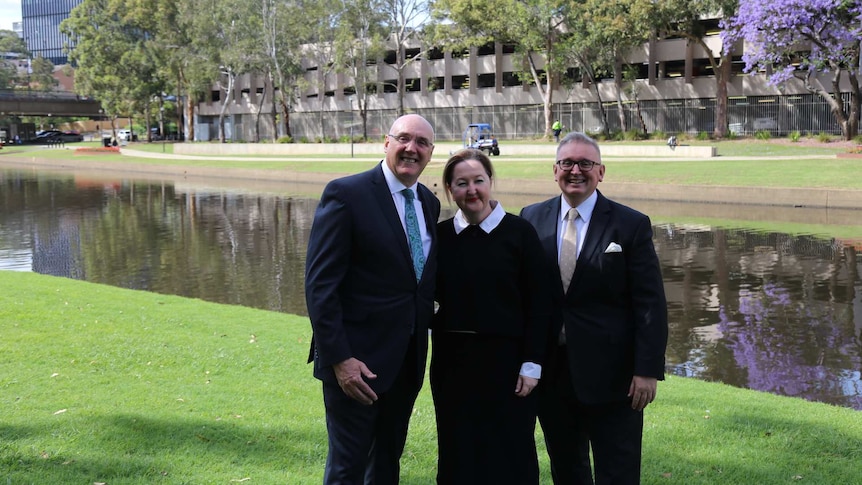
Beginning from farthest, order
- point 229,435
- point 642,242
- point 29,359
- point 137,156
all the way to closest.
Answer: point 137,156 → point 29,359 → point 229,435 → point 642,242

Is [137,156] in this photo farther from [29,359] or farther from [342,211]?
[342,211]

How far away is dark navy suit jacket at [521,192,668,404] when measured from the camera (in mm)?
4242

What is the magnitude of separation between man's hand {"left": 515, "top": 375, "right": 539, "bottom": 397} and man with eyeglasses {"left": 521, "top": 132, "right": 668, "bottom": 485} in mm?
218

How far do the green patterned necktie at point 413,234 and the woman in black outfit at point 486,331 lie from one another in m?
0.12

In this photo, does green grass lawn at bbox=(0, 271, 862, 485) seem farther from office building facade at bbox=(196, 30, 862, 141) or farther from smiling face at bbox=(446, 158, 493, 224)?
office building facade at bbox=(196, 30, 862, 141)

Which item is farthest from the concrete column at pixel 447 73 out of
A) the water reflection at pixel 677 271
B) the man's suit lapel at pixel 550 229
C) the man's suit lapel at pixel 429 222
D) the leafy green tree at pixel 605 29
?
the man's suit lapel at pixel 429 222

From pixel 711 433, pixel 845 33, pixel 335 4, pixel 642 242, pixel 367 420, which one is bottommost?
pixel 711 433

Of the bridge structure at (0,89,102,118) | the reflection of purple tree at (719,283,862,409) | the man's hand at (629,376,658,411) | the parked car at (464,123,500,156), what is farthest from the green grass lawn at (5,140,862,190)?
the bridge structure at (0,89,102,118)

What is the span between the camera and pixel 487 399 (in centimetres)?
425

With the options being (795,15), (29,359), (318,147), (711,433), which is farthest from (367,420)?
(318,147)

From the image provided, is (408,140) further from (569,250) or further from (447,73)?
(447,73)

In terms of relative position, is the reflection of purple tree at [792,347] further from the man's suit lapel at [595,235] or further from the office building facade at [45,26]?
the office building facade at [45,26]

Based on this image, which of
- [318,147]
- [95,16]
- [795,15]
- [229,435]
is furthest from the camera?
[95,16]

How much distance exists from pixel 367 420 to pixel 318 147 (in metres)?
54.9
